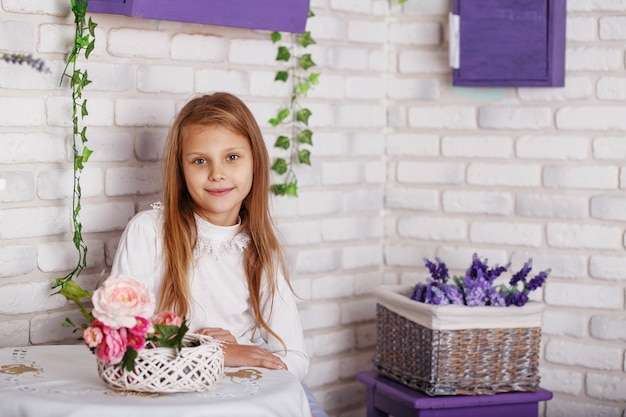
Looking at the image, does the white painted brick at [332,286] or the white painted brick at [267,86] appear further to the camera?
the white painted brick at [332,286]

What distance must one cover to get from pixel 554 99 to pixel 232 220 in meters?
1.07

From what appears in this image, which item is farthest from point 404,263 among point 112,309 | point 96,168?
point 112,309

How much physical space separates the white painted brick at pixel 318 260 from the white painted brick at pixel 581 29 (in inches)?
38.0

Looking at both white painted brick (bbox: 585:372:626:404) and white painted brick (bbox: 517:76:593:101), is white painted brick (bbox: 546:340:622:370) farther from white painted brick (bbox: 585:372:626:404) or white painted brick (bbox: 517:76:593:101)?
white painted brick (bbox: 517:76:593:101)

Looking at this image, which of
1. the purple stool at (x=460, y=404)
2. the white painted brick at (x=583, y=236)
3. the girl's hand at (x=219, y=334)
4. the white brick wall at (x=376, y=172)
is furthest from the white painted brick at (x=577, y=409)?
the girl's hand at (x=219, y=334)

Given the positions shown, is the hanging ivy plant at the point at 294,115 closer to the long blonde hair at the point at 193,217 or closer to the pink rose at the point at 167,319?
the long blonde hair at the point at 193,217

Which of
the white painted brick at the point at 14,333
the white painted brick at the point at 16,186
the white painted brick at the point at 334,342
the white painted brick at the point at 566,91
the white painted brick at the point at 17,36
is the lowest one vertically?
the white painted brick at the point at 334,342

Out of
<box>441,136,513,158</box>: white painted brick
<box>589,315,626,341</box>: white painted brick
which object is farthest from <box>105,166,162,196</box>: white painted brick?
<box>589,315,626,341</box>: white painted brick

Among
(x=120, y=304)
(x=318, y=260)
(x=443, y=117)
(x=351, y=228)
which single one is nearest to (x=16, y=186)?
(x=120, y=304)

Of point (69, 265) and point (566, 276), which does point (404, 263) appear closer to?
point (566, 276)

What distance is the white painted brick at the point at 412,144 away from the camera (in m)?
3.02

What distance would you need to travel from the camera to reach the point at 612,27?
9.07 feet

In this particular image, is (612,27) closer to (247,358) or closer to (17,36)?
(247,358)

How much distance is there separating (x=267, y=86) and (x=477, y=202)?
0.75 meters
